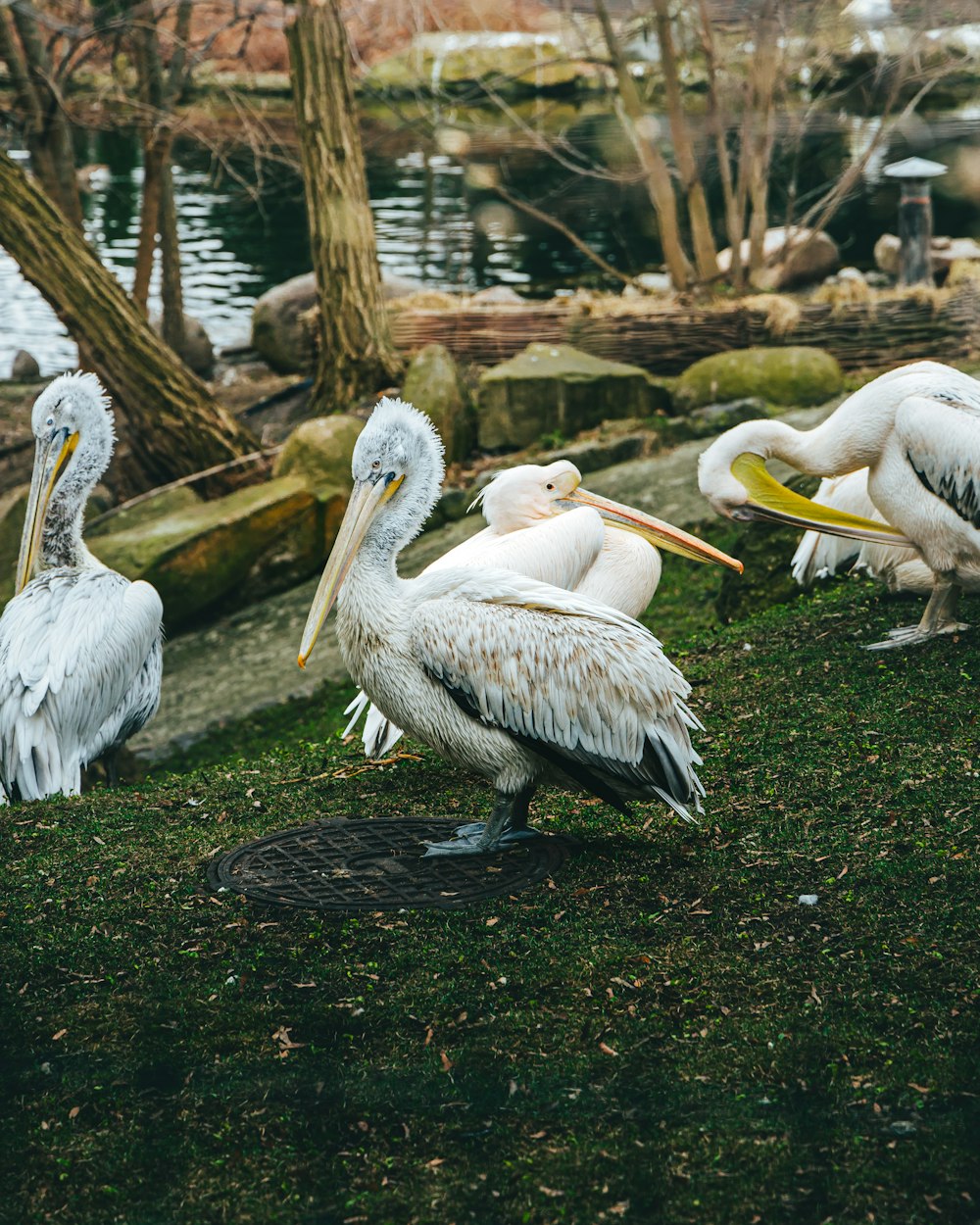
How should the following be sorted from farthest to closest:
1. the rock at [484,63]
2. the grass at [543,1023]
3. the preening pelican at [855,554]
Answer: the rock at [484,63] < the preening pelican at [855,554] < the grass at [543,1023]

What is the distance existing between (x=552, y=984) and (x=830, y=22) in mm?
10491

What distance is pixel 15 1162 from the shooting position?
2.91 m

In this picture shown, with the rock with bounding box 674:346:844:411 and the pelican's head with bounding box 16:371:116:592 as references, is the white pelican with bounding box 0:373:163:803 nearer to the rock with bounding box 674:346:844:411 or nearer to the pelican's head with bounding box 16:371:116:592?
the pelican's head with bounding box 16:371:116:592

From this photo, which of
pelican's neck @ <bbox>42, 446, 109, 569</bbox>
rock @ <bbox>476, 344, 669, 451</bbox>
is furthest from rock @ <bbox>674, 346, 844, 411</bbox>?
pelican's neck @ <bbox>42, 446, 109, 569</bbox>

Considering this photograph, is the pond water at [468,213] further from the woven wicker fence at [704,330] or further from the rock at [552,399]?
the rock at [552,399]

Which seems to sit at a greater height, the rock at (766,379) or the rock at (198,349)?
the rock at (766,379)

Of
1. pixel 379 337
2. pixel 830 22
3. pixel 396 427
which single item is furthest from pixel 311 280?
pixel 396 427

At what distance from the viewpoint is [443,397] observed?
9.64 m

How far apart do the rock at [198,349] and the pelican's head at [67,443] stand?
8193 millimetres

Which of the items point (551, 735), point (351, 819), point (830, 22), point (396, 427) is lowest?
point (351, 819)

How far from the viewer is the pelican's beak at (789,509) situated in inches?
229

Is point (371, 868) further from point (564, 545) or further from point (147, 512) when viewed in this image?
point (147, 512)

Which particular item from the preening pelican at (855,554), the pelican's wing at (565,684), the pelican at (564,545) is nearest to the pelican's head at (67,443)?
the pelican at (564,545)

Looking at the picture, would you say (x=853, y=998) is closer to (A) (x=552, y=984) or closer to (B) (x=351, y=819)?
(A) (x=552, y=984)
